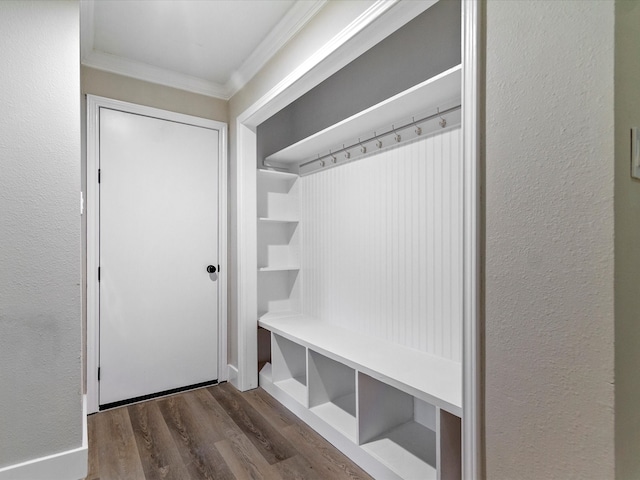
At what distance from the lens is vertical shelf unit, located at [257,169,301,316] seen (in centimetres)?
303

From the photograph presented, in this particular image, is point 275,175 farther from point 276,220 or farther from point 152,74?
point 152,74

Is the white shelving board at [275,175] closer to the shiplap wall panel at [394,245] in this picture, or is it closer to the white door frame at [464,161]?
the white door frame at [464,161]

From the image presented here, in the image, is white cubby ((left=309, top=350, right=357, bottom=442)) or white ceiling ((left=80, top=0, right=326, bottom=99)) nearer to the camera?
white ceiling ((left=80, top=0, right=326, bottom=99))

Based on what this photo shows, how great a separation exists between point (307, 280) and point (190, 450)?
144 centimetres

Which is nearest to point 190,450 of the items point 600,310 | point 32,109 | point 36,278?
point 36,278

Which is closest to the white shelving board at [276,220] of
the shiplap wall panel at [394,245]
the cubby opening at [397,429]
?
the shiplap wall panel at [394,245]

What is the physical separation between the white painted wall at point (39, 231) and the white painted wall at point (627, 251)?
208 cm

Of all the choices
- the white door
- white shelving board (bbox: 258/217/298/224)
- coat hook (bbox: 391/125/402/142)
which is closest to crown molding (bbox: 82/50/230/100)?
the white door

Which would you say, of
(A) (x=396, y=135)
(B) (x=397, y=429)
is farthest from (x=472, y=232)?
(B) (x=397, y=429)

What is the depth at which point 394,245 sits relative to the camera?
219 cm

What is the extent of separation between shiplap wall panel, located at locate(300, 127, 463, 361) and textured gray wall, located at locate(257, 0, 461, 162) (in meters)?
0.42

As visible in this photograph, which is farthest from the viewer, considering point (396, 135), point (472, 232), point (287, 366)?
point (287, 366)

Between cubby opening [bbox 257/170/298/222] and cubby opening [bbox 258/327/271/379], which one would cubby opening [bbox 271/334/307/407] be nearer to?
cubby opening [bbox 258/327/271/379]

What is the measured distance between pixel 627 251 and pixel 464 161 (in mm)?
494
